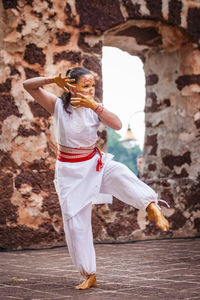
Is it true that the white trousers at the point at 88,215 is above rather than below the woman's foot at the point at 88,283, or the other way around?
above

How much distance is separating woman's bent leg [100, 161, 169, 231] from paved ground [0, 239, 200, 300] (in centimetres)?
41

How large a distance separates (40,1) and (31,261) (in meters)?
2.51

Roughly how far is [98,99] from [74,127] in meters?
2.22

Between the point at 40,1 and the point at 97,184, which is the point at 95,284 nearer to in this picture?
the point at 97,184

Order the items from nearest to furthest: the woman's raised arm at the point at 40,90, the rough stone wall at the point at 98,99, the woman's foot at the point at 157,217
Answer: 1. the woman's foot at the point at 157,217
2. the woman's raised arm at the point at 40,90
3. the rough stone wall at the point at 98,99

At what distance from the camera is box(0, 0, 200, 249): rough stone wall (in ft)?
16.5

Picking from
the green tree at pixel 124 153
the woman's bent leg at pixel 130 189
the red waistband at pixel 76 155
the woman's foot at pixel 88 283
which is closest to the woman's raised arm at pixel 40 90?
the red waistband at pixel 76 155

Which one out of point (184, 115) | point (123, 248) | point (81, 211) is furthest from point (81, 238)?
point (184, 115)

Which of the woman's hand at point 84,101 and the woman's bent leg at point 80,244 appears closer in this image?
the woman's hand at point 84,101

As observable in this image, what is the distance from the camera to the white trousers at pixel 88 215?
3078 millimetres

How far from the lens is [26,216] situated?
4.98m

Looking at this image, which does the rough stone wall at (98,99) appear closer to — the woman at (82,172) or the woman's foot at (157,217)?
the woman at (82,172)

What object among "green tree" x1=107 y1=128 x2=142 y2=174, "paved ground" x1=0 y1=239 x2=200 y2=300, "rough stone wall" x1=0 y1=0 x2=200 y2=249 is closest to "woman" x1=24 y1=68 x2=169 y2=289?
"paved ground" x1=0 y1=239 x2=200 y2=300

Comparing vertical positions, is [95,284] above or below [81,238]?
below
